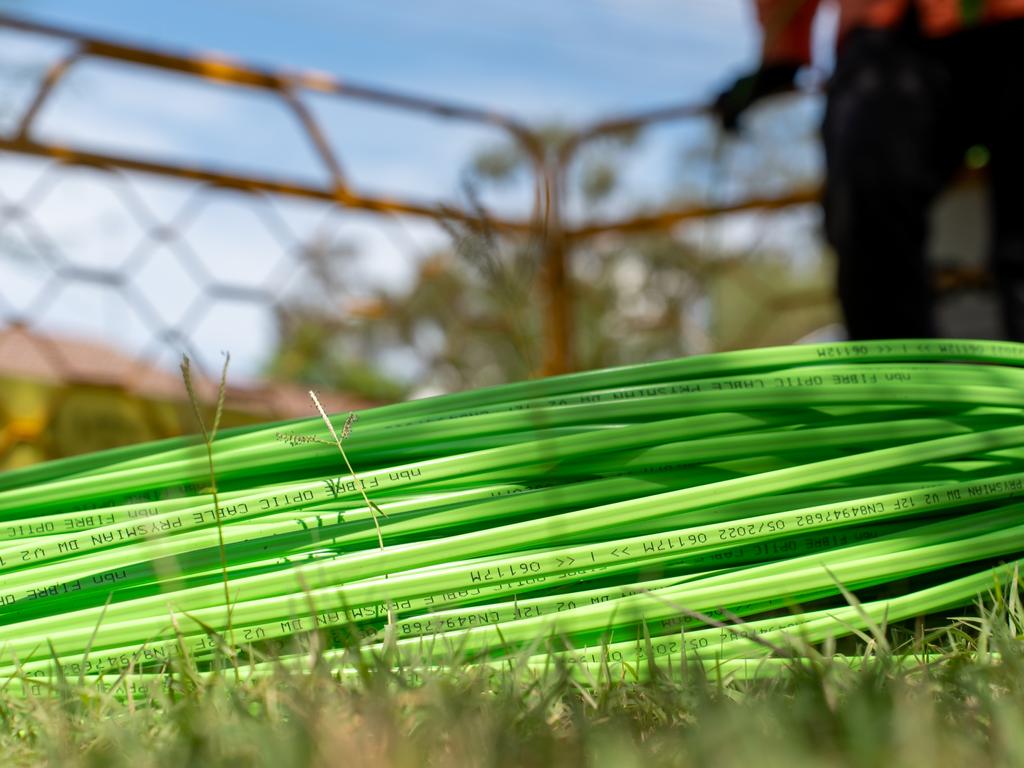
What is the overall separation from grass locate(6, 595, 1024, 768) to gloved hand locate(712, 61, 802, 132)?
1.44 m

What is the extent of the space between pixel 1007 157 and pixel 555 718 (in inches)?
63.0

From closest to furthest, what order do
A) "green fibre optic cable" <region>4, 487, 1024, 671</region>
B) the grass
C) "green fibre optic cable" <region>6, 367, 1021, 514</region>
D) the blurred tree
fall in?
the grass, "green fibre optic cable" <region>4, 487, 1024, 671</region>, "green fibre optic cable" <region>6, 367, 1021, 514</region>, the blurred tree

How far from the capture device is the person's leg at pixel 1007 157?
64.6 inches

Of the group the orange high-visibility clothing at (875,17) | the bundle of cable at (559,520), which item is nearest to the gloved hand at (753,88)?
the orange high-visibility clothing at (875,17)

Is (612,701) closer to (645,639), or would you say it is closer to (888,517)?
(645,639)

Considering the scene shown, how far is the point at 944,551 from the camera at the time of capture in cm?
85

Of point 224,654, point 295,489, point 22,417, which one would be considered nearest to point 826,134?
point 295,489

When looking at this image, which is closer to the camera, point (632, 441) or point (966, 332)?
point (632, 441)

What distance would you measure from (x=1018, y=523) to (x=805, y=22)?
1.41m

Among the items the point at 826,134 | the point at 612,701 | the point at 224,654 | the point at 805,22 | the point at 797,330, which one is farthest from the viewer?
the point at 797,330

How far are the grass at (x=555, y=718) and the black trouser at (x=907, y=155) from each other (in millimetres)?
1017

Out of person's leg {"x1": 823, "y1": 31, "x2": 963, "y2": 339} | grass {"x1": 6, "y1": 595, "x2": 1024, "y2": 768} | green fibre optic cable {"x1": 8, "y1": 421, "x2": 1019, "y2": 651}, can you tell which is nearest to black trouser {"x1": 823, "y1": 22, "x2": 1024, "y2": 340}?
person's leg {"x1": 823, "y1": 31, "x2": 963, "y2": 339}

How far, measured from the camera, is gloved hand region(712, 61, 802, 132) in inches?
75.5

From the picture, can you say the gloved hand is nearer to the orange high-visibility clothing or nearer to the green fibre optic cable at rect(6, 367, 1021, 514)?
the orange high-visibility clothing
